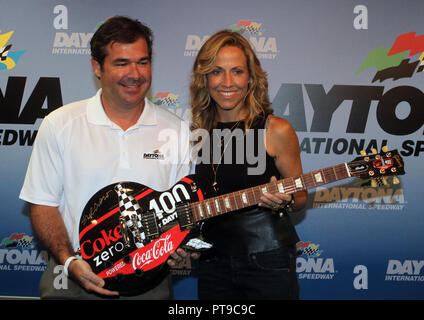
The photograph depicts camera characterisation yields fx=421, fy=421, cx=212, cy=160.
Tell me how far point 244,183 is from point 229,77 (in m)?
0.60

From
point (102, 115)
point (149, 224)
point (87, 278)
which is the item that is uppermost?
point (102, 115)

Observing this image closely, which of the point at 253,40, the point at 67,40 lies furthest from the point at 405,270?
the point at 67,40

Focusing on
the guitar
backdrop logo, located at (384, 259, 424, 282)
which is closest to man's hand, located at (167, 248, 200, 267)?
the guitar

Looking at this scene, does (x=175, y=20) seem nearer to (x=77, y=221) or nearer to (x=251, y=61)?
(x=251, y=61)

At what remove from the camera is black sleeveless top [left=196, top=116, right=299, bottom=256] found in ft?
7.39

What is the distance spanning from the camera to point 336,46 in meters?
3.79

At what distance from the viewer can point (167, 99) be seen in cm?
387

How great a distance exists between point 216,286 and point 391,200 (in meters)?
2.20

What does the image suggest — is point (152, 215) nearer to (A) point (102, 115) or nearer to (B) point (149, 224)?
(B) point (149, 224)

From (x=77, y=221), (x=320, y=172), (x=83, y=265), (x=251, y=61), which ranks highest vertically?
(x=251, y=61)
